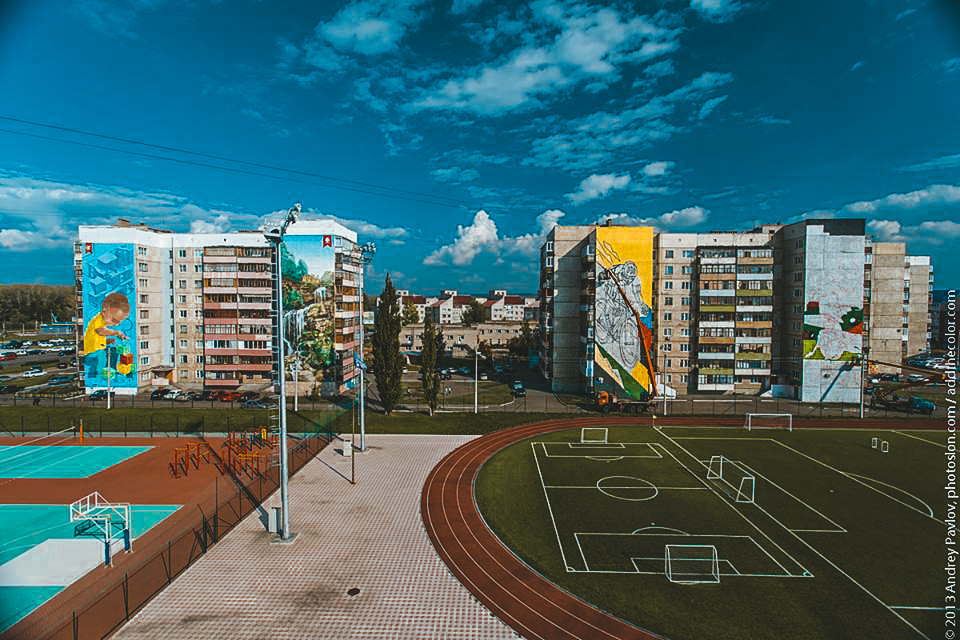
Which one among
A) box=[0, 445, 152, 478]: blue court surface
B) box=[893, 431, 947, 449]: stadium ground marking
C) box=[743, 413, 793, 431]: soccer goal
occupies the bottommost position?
box=[893, 431, 947, 449]: stadium ground marking

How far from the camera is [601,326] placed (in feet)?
191

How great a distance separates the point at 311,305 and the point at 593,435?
34704mm

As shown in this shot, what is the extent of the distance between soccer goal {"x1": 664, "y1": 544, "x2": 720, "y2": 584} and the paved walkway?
7.83m

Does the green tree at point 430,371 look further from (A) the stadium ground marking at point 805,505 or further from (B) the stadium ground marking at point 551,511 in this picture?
(A) the stadium ground marking at point 805,505

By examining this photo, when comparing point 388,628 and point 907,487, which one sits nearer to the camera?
point 388,628

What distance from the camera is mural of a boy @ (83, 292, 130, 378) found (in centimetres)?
5784

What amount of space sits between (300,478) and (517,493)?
14.1m

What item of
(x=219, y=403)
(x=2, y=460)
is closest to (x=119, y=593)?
(x=2, y=460)

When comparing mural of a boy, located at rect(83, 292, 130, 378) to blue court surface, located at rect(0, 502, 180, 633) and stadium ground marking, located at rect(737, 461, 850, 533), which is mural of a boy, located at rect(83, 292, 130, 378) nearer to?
blue court surface, located at rect(0, 502, 180, 633)

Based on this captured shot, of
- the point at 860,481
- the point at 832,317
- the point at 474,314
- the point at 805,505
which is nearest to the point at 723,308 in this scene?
the point at 832,317

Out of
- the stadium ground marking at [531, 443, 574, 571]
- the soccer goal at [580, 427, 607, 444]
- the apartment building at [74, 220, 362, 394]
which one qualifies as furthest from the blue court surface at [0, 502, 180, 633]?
the apartment building at [74, 220, 362, 394]

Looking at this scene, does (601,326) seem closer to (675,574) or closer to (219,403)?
(675,574)

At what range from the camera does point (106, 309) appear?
57.8 metres

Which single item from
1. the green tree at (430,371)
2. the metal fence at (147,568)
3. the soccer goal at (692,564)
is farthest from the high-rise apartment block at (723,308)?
the metal fence at (147,568)
